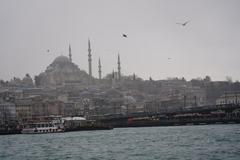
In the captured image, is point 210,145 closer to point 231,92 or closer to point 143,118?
point 143,118

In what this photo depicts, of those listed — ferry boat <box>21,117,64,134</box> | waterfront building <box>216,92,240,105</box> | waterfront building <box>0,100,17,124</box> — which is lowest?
ferry boat <box>21,117,64,134</box>

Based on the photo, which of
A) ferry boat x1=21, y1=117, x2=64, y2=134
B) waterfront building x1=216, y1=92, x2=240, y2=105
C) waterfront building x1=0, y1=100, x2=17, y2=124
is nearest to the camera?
ferry boat x1=21, y1=117, x2=64, y2=134

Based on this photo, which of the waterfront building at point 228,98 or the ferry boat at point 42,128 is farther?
the waterfront building at point 228,98

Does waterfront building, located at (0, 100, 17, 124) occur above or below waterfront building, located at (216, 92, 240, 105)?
below

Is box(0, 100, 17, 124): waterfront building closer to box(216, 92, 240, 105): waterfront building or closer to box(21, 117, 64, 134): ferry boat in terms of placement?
box(21, 117, 64, 134): ferry boat

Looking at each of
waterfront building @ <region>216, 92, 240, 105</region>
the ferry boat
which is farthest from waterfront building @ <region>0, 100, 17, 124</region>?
waterfront building @ <region>216, 92, 240, 105</region>

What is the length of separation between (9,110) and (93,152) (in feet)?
334

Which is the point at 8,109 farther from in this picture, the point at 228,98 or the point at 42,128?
the point at 228,98

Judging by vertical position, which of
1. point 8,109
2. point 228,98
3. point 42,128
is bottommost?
point 42,128

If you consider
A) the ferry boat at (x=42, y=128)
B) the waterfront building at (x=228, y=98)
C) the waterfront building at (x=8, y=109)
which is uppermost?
the waterfront building at (x=228, y=98)

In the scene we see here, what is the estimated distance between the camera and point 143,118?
11456cm

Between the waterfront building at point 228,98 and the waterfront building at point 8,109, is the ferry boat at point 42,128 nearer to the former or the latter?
the waterfront building at point 8,109

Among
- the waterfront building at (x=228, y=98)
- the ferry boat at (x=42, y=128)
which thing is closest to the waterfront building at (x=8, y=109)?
the ferry boat at (x=42, y=128)

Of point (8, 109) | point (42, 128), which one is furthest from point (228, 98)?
point (42, 128)
